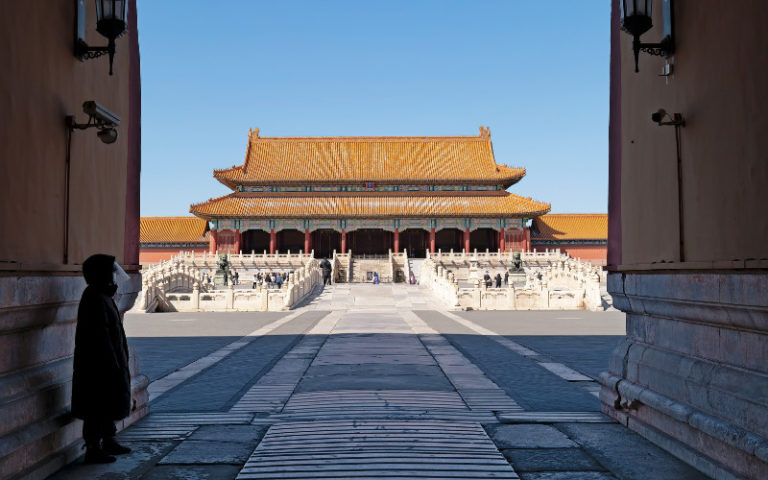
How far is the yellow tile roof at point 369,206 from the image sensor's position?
149 ft

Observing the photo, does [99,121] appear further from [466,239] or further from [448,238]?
[448,238]

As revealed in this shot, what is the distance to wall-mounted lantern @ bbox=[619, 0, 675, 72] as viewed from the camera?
184 inches

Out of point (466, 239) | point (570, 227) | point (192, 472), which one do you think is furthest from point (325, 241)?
point (192, 472)

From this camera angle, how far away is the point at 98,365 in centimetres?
412

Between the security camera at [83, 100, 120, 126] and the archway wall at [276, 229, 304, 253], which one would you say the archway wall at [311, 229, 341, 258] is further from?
the security camera at [83, 100, 120, 126]

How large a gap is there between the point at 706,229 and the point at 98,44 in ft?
15.2

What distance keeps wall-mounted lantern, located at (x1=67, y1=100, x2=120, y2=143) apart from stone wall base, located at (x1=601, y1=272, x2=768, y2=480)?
4.02 metres

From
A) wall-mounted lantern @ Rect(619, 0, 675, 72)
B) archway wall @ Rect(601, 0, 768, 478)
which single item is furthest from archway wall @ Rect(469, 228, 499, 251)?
wall-mounted lantern @ Rect(619, 0, 675, 72)

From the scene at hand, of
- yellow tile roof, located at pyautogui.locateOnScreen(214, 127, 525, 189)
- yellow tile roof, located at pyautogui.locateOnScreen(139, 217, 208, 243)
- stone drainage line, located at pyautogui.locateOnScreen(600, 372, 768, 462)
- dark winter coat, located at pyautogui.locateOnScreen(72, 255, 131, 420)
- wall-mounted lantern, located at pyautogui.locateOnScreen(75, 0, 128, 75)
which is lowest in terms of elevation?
stone drainage line, located at pyautogui.locateOnScreen(600, 372, 768, 462)

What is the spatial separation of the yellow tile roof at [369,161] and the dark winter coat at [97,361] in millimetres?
44231

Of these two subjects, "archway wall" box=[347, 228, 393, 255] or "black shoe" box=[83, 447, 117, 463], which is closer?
"black shoe" box=[83, 447, 117, 463]

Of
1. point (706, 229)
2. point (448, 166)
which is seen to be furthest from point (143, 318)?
point (448, 166)

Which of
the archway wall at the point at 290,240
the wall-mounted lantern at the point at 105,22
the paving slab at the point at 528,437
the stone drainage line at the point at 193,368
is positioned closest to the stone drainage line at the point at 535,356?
the paving slab at the point at 528,437

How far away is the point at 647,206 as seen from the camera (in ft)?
17.1
